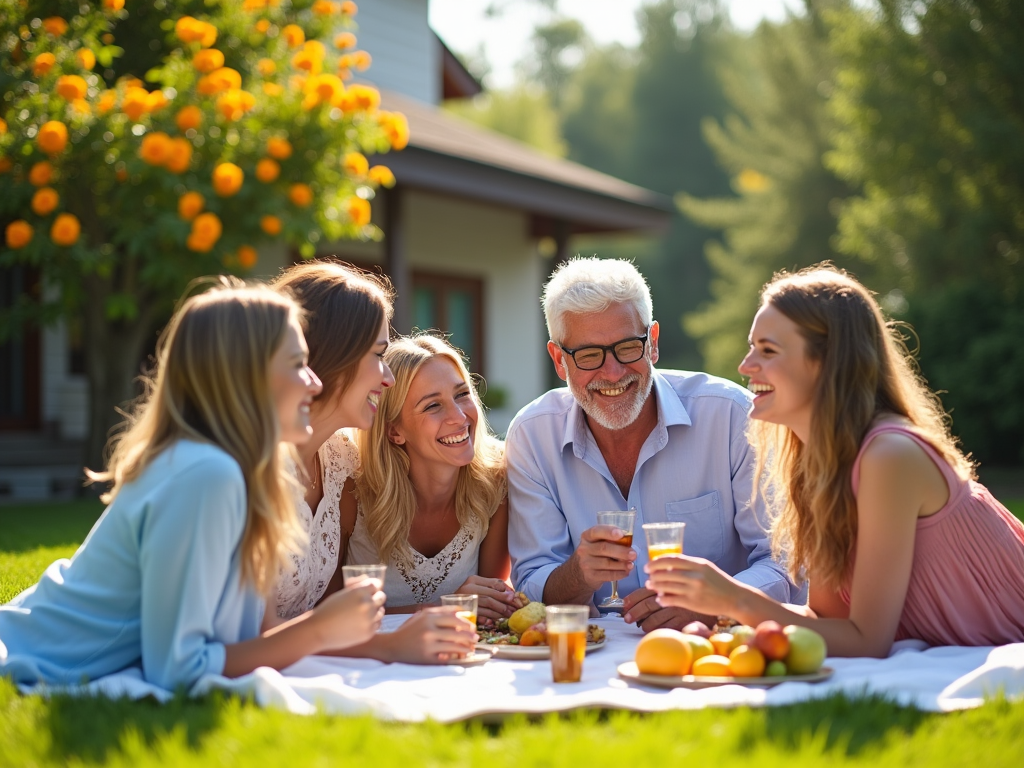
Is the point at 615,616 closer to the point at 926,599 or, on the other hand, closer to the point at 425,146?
the point at 926,599

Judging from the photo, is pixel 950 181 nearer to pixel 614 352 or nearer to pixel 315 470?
pixel 614 352

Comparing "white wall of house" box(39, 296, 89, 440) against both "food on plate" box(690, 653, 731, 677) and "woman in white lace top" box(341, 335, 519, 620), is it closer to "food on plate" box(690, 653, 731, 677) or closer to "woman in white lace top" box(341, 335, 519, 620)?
"woman in white lace top" box(341, 335, 519, 620)

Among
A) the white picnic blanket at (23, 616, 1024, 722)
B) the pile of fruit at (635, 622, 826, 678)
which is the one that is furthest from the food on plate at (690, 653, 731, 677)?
the white picnic blanket at (23, 616, 1024, 722)

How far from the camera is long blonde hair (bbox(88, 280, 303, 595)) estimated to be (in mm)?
3354

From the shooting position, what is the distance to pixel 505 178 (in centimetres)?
1409

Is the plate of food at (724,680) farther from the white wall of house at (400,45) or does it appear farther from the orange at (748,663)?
the white wall of house at (400,45)

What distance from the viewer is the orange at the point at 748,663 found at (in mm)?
3336

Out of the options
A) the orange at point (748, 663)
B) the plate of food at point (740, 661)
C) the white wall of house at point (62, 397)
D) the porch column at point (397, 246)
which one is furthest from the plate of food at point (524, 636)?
the white wall of house at point (62, 397)

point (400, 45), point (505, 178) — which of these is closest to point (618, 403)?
point (505, 178)

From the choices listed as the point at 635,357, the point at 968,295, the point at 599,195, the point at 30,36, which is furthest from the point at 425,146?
the point at 635,357

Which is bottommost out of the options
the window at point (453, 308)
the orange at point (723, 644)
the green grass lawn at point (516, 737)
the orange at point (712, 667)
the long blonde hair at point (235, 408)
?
the green grass lawn at point (516, 737)

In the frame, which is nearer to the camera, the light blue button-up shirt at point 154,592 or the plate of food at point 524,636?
the light blue button-up shirt at point 154,592

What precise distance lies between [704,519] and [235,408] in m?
2.46

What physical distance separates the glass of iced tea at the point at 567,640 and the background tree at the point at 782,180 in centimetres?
2440
